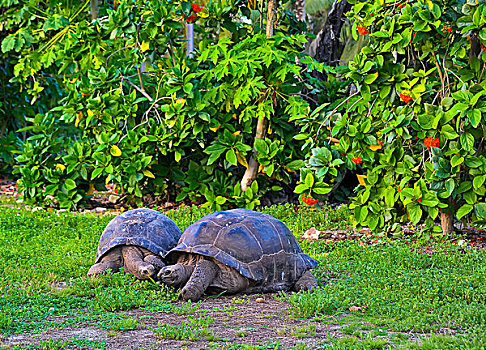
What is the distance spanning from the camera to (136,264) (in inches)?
205

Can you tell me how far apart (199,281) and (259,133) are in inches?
181

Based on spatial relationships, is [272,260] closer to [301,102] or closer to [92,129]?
[301,102]

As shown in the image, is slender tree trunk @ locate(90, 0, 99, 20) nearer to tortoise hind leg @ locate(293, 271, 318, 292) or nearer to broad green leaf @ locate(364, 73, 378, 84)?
broad green leaf @ locate(364, 73, 378, 84)

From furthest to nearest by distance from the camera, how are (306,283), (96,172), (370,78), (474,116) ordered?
(96,172), (370,78), (474,116), (306,283)

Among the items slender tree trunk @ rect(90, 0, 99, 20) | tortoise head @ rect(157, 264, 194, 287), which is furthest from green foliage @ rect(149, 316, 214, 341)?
slender tree trunk @ rect(90, 0, 99, 20)

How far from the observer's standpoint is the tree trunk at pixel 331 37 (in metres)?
10.9

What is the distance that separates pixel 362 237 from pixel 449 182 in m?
1.31

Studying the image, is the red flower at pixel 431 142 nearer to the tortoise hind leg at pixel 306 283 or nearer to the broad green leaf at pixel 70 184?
the tortoise hind leg at pixel 306 283

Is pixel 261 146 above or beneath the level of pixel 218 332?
above

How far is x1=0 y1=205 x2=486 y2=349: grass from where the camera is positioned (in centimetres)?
377

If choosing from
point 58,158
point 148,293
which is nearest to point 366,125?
point 148,293

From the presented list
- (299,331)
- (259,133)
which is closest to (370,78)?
(259,133)

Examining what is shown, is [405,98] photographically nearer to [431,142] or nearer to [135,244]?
[431,142]

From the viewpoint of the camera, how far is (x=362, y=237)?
739 centimetres
